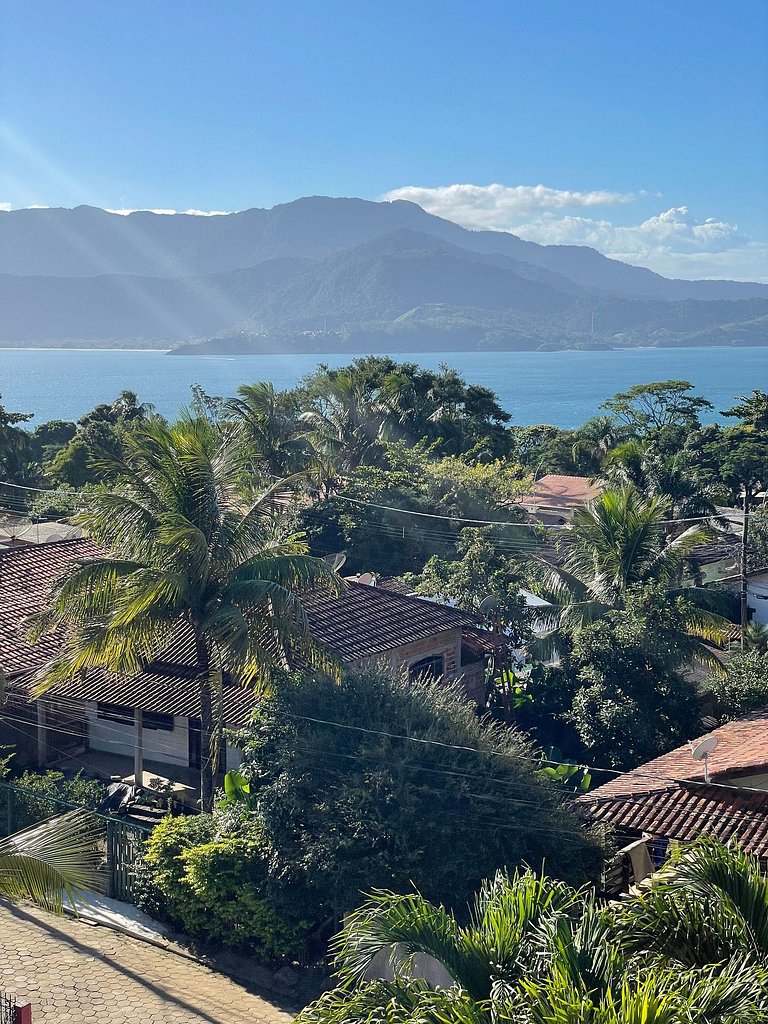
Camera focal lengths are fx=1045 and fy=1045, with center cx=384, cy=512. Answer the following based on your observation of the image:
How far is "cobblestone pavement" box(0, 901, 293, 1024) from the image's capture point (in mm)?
11102

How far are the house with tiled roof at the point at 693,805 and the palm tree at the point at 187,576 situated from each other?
13.8ft

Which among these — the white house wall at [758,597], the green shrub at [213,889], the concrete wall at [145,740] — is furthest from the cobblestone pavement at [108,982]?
the white house wall at [758,597]

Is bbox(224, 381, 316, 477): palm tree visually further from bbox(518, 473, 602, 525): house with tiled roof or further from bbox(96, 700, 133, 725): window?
bbox(96, 700, 133, 725): window

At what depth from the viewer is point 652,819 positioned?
1275cm

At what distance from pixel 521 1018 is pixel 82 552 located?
64.4ft

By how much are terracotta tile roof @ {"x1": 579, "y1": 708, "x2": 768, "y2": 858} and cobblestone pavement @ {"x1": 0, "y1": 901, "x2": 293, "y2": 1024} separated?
4709 millimetres

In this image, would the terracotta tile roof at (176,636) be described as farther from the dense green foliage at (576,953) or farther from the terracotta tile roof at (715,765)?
the dense green foliage at (576,953)

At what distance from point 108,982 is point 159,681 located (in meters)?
6.50

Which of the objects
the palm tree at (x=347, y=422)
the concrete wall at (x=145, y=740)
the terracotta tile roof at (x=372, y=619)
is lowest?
the concrete wall at (x=145, y=740)

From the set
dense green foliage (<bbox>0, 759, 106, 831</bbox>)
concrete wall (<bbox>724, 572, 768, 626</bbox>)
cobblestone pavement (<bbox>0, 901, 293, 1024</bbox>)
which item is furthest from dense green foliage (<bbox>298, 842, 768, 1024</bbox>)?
concrete wall (<bbox>724, 572, 768, 626</bbox>)

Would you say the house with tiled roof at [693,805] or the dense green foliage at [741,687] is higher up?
the house with tiled roof at [693,805]

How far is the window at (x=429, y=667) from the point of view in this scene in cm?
2016

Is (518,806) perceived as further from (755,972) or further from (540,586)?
(540,586)

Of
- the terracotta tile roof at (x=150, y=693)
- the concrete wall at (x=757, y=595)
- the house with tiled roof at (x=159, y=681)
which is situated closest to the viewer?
the terracotta tile roof at (x=150, y=693)
